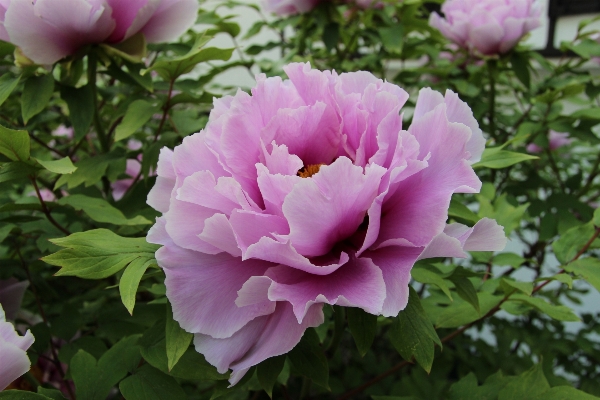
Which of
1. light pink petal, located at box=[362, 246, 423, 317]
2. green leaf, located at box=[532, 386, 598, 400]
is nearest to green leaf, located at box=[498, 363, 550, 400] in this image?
green leaf, located at box=[532, 386, 598, 400]

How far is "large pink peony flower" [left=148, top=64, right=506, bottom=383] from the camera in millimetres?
266

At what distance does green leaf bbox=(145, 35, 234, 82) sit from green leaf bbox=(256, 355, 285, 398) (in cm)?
26

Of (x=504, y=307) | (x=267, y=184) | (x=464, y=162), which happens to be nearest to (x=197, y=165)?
(x=267, y=184)

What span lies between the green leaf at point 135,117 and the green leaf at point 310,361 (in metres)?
0.27

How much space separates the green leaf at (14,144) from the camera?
350 mm

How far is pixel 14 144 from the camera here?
358mm

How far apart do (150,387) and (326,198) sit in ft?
0.69

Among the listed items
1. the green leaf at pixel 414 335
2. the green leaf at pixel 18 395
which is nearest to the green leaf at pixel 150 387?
the green leaf at pixel 18 395

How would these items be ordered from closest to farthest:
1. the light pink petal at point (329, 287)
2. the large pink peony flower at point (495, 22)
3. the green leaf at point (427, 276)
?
1. the light pink petal at point (329, 287)
2. the green leaf at point (427, 276)
3. the large pink peony flower at point (495, 22)

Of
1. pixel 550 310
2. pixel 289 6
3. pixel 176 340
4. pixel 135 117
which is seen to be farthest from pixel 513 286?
pixel 289 6

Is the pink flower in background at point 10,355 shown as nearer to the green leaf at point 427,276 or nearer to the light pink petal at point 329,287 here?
the light pink petal at point 329,287

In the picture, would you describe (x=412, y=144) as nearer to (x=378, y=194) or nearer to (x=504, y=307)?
(x=378, y=194)

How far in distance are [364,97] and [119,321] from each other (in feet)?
1.12

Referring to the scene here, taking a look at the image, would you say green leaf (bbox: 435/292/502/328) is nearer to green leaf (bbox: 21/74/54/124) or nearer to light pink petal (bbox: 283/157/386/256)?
light pink petal (bbox: 283/157/386/256)
